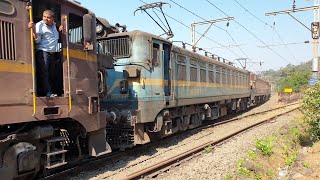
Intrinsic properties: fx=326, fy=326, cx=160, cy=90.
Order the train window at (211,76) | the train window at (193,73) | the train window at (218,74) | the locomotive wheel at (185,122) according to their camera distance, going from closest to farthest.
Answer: the locomotive wheel at (185,122)
the train window at (193,73)
the train window at (211,76)
the train window at (218,74)

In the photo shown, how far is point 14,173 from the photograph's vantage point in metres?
5.40

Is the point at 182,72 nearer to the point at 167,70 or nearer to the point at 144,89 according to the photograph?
the point at 167,70

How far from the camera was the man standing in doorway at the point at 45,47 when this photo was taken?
5973mm

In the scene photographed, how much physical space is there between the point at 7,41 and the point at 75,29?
5.87ft

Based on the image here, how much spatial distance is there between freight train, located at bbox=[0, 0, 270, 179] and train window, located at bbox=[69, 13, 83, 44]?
0.07 ft

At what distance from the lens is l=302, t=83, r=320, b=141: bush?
41.1ft

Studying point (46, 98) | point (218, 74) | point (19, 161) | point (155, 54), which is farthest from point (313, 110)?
point (19, 161)

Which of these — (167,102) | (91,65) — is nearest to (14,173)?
(91,65)

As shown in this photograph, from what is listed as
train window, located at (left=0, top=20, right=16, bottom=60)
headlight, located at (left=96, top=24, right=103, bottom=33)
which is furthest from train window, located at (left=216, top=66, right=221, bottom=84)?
train window, located at (left=0, top=20, right=16, bottom=60)

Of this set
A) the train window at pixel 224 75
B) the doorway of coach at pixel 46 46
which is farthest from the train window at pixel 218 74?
the doorway of coach at pixel 46 46

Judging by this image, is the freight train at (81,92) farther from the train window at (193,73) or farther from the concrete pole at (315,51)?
the concrete pole at (315,51)

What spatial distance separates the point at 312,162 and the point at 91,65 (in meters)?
6.42

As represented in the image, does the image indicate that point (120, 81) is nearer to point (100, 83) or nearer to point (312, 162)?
point (100, 83)

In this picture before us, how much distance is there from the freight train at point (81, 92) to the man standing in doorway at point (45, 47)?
0.15 m
